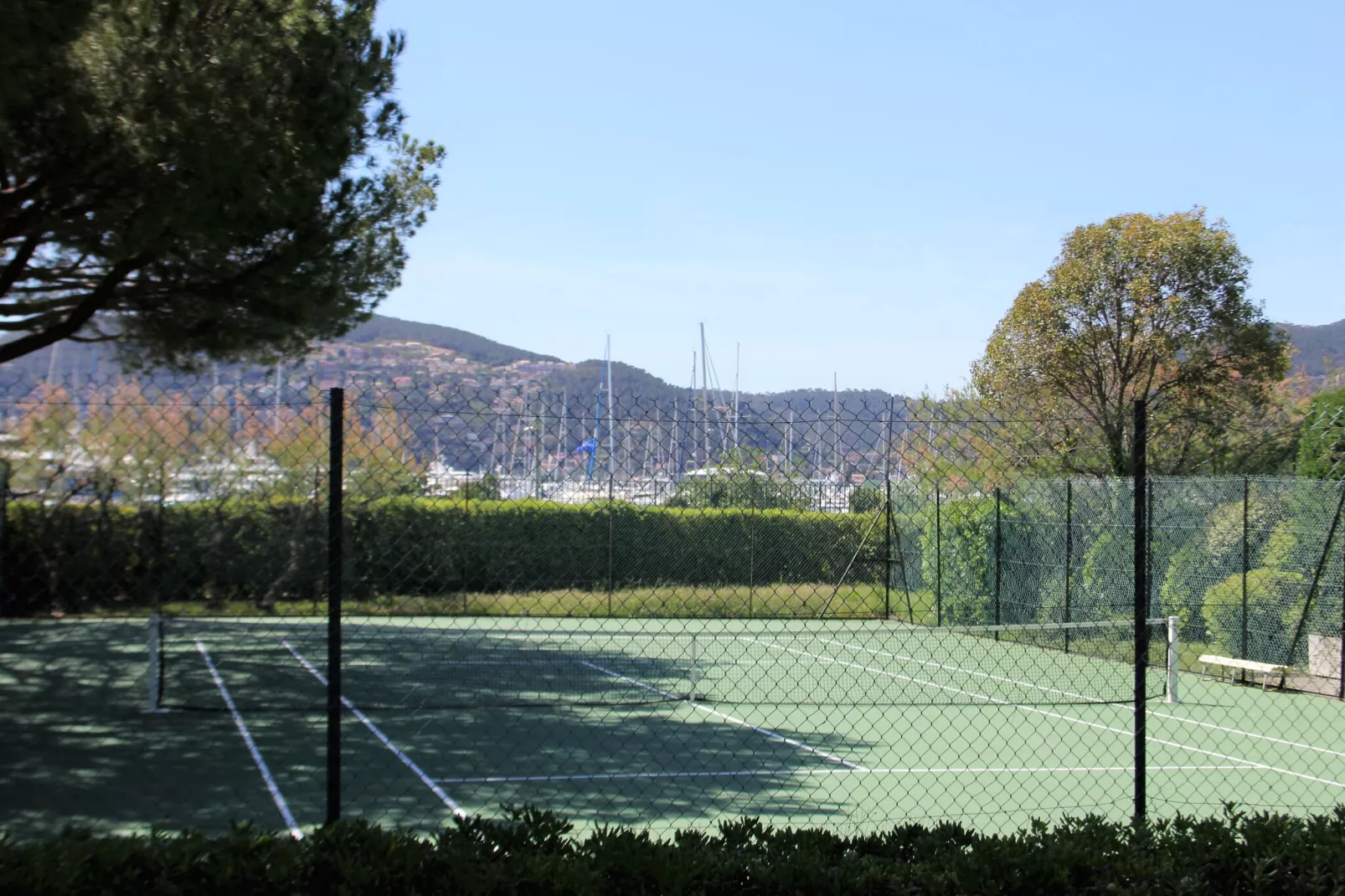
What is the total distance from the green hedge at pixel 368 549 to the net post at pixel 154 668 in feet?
1.57

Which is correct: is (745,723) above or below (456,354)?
below

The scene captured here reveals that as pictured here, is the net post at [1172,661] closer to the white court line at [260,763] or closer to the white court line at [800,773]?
the white court line at [800,773]

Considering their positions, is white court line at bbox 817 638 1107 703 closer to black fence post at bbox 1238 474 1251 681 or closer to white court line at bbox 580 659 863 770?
black fence post at bbox 1238 474 1251 681

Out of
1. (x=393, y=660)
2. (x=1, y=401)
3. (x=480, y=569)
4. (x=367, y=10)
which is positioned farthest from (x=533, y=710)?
(x=1, y=401)

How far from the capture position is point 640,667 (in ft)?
52.5

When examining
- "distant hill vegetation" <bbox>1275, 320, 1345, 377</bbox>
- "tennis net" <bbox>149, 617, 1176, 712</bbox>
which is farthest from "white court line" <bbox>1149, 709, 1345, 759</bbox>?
"distant hill vegetation" <bbox>1275, 320, 1345, 377</bbox>

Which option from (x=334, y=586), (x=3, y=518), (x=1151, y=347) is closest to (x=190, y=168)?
(x=3, y=518)

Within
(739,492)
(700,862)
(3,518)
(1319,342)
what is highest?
(1319,342)

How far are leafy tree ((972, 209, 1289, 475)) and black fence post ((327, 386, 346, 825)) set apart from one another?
50.6ft

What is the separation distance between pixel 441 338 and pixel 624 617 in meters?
106

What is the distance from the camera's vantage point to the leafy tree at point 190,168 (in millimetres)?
8945

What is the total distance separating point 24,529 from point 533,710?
5671 millimetres

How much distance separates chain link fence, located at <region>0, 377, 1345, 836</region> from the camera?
17.8 feet

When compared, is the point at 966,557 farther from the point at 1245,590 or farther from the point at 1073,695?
the point at 1073,695
